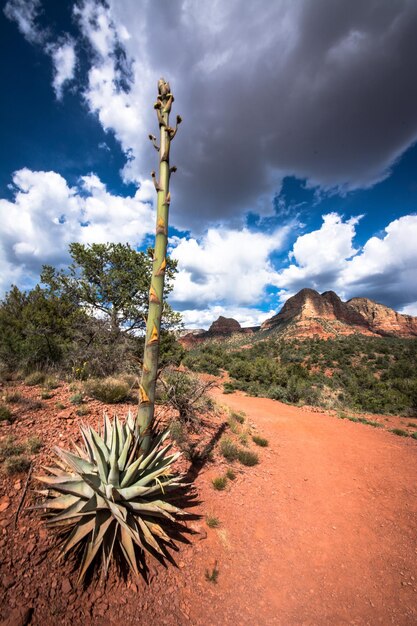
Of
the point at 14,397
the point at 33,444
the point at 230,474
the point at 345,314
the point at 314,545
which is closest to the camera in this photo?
the point at 314,545

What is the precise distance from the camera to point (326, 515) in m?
4.71

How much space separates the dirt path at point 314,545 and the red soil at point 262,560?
0.01 metres

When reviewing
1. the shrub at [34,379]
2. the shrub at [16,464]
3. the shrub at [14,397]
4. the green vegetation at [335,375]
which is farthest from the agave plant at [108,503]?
the green vegetation at [335,375]

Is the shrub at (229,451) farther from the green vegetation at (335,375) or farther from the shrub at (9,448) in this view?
the green vegetation at (335,375)

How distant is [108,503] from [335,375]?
28.4 metres

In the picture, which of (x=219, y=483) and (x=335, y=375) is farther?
(x=335, y=375)

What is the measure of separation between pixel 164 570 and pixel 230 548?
1092mm

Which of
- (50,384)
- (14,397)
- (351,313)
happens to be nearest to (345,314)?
(351,313)

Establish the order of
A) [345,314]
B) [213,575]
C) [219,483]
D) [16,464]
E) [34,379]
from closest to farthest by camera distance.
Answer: [213,575]
[16,464]
[219,483]
[34,379]
[345,314]

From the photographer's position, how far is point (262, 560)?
11.9ft

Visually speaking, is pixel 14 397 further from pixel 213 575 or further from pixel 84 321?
pixel 84 321

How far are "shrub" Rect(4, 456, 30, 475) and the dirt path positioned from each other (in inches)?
110

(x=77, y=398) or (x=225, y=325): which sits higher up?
(x=225, y=325)

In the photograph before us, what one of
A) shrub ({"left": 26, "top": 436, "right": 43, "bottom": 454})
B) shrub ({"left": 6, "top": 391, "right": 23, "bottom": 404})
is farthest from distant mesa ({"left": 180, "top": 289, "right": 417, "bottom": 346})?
shrub ({"left": 26, "top": 436, "right": 43, "bottom": 454})
